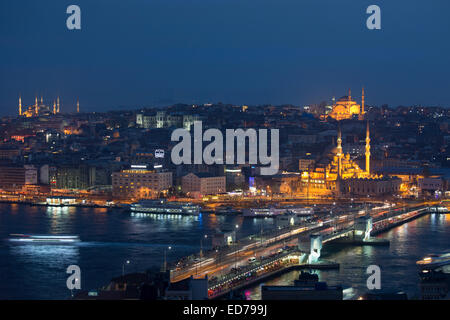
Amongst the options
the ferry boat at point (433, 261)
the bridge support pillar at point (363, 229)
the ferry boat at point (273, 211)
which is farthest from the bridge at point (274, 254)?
the ferry boat at point (273, 211)

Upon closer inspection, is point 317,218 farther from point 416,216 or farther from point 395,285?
point 395,285

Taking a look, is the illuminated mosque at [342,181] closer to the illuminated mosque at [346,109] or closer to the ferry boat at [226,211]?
the ferry boat at [226,211]

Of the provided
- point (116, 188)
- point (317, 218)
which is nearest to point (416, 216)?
point (317, 218)

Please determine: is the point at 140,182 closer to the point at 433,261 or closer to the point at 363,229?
the point at 363,229

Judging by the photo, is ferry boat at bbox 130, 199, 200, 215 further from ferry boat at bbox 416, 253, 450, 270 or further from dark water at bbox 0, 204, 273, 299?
ferry boat at bbox 416, 253, 450, 270

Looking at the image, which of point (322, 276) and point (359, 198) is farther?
point (359, 198)

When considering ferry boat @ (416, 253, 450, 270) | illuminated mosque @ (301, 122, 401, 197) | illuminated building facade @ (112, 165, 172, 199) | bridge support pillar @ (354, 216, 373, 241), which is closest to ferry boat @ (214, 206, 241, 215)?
illuminated building facade @ (112, 165, 172, 199)
